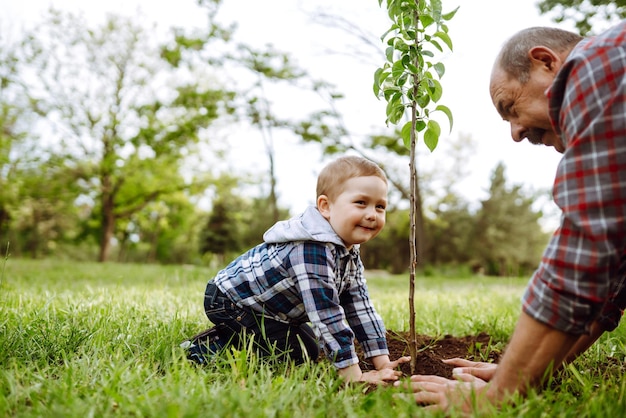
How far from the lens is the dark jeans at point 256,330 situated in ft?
8.35

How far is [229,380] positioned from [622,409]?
1389 mm

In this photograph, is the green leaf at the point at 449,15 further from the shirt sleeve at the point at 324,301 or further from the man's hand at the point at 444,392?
the man's hand at the point at 444,392

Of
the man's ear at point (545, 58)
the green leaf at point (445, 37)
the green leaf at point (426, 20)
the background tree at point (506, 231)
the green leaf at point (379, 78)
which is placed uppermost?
the green leaf at point (426, 20)

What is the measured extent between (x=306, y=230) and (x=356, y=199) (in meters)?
0.29

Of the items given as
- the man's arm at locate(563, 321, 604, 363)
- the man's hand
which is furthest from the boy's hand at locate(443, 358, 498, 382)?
the man's arm at locate(563, 321, 604, 363)

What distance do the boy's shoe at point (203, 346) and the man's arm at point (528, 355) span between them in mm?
1373

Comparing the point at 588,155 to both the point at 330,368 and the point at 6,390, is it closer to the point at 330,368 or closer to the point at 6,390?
the point at 330,368

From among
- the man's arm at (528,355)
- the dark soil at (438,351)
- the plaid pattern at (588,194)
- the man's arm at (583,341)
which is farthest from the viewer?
the dark soil at (438,351)

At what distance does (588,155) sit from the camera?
4.53 ft

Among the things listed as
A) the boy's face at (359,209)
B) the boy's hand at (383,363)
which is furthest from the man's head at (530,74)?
the boy's hand at (383,363)

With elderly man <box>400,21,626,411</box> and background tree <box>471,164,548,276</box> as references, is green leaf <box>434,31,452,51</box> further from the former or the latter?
background tree <box>471,164,548,276</box>

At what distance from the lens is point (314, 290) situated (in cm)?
226

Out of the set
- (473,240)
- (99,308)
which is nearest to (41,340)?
(99,308)

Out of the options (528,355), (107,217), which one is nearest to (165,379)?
(528,355)
